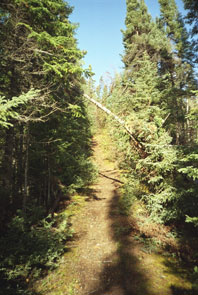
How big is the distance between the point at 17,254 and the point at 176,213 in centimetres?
588

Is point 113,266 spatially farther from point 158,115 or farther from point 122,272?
point 158,115

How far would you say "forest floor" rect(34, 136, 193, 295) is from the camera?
170 inches

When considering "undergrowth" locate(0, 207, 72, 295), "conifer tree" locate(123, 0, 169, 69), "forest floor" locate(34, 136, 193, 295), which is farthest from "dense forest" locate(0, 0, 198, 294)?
"conifer tree" locate(123, 0, 169, 69)

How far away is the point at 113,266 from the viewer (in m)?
5.23

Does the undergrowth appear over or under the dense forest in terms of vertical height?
under

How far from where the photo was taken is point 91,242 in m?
6.74

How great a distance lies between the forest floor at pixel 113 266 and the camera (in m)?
4.31

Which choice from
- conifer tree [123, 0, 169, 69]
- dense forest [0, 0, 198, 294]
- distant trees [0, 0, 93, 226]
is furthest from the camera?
conifer tree [123, 0, 169, 69]

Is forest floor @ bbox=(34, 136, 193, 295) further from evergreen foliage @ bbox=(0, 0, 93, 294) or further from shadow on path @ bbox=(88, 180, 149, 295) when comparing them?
evergreen foliage @ bbox=(0, 0, 93, 294)

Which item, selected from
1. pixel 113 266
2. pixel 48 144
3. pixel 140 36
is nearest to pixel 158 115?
pixel 48 144

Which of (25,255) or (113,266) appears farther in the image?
(113,266)

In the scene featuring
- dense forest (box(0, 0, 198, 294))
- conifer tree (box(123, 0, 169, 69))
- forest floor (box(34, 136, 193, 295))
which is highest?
conifer tree (box(123, 0, 169, 69))

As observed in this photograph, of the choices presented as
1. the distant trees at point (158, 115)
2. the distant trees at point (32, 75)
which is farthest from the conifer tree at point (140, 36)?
the distant trees at point (32, 75)

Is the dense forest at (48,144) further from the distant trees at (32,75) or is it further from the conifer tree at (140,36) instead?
the conifer tree at (140,36)
